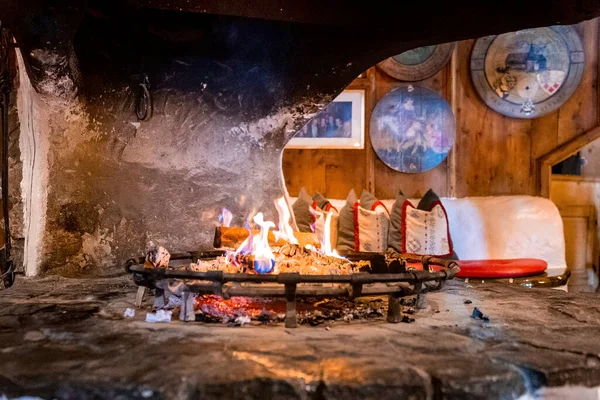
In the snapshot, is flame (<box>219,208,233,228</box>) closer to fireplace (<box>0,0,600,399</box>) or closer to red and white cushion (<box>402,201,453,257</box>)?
fireplace (<box>0,0,600,399</box>)

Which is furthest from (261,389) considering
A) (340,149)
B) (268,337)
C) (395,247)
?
(340,149)

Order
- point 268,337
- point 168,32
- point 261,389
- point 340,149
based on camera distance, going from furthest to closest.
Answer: point 340,149, point 168,32, point 268,337, point 261,389

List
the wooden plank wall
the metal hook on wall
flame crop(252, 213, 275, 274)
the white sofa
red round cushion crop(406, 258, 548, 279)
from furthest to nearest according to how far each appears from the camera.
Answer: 1. the wooden plank wall
2. the white sofa
3. red round cushion crop(406, 258, 548, 279)
4. the metal hook on wall
5. flame crop(252, 213, 275, 274)

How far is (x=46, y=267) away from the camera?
2990 mm

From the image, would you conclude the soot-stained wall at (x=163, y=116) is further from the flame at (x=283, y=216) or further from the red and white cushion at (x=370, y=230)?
the red and white cushion at (x=370, y=230)

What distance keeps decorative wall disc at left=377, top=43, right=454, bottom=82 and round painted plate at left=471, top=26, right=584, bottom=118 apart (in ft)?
1.49

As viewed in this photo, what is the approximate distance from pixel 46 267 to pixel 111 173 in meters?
0.64

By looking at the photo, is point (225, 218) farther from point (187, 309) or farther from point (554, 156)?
point (554, 156)

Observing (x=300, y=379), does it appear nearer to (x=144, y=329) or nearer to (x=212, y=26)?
(x=144, y=329)

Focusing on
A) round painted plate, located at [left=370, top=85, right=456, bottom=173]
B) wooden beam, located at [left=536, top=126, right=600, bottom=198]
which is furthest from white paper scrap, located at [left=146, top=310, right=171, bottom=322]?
wooden beam, located at [left=536, top=126, right=600, bottom=198]

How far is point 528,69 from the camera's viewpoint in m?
5.91

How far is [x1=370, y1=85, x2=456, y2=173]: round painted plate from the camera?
5.96m

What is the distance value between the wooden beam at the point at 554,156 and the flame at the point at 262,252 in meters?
3.94

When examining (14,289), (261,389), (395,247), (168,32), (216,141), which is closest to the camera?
(261,389)
